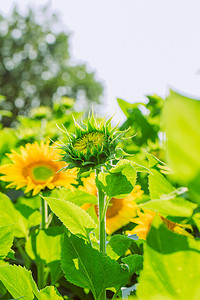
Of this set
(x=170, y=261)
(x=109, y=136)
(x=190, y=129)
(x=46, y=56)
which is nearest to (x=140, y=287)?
(x=170, y=261)

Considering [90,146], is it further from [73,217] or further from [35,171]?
[35,171]

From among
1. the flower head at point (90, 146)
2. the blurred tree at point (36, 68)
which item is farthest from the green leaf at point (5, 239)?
the blurred tree at point (36, 68)

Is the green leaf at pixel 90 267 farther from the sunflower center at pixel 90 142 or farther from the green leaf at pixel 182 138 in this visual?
the green leaf at pixel 182 138

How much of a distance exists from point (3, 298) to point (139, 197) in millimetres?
310

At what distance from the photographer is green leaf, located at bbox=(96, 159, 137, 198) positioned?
48 cm

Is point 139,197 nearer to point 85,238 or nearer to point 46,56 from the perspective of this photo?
point 85,238

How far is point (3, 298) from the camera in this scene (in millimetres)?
611

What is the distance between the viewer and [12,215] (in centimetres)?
79

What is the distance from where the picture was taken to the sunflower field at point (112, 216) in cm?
22

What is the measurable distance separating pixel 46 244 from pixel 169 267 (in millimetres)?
464

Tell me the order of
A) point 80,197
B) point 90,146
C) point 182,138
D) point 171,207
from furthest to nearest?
point 80,197 < point 90,146 < point 171,207 < point 182,138

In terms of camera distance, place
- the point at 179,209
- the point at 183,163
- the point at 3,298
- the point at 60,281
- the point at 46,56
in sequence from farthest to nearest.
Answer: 1. the point at 46,56
2. the point at 60,281
3. the point at 3,298
4. the point at 179,209
5. the point at 183,163

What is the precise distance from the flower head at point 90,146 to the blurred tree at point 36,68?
16817 mm

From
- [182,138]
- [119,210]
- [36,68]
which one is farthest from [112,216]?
[36,68]
